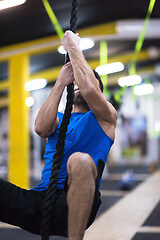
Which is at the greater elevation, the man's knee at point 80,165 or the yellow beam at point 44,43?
the yellow beam at point 44,43

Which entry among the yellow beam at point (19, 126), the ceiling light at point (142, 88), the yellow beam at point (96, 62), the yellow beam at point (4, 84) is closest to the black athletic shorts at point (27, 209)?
the yellow beam at point (19, 126)

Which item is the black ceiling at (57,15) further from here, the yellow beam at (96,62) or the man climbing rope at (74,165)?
the man climbing rope at (74,165)

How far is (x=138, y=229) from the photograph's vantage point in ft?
9.27

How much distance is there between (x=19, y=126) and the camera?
18.7 feet

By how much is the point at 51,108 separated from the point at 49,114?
0.09 feet

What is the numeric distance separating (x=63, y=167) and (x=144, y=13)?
4375mm

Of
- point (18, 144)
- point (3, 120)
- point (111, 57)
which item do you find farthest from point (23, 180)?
point (3, 120)

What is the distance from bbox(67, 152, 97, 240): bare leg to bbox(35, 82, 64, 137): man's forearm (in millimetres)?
250

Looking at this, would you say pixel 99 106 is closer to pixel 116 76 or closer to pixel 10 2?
pixel 10 2

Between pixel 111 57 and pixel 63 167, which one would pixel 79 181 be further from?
pixel 111 57

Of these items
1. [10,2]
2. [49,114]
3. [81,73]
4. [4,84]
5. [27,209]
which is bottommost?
[27,209]

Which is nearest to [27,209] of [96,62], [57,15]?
[57,15]

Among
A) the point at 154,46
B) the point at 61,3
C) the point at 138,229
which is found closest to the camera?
the point at 138,229

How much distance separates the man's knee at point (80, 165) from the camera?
4.18 feet
